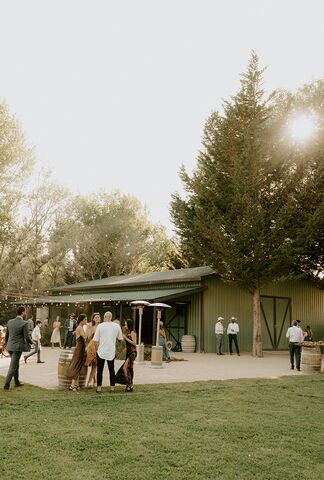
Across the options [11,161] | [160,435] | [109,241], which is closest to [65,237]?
[109,241]

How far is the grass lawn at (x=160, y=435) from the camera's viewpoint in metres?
5.10

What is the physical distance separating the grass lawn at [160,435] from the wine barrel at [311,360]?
5.21 meters

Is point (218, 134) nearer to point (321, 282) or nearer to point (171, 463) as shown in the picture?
point (321, 282)

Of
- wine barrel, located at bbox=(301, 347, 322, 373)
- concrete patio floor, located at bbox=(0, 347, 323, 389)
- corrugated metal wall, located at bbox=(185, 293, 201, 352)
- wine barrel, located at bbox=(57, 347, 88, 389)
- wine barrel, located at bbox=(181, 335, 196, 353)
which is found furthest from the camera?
corrugated metal wall, located at bbox=(185, 293, 201, 352)

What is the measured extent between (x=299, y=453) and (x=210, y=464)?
4.18 feet

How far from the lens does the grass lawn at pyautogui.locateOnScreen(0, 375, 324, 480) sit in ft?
16.7

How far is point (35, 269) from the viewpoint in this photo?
43.1m

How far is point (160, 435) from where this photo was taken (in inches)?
253

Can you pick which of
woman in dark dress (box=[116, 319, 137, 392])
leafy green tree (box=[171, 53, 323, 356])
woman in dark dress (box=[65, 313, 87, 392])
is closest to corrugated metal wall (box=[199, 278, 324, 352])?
leafy green tree (box=[171, 53, 323, 356])

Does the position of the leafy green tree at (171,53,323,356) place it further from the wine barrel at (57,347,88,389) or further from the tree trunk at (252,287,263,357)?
the wine barrel at (57,347,88,389)

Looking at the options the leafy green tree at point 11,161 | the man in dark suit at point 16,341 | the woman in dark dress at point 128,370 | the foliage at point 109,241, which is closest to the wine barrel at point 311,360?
the woman in dark dress at point 128,370

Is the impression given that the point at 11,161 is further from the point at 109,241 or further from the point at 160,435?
the point at 160,435

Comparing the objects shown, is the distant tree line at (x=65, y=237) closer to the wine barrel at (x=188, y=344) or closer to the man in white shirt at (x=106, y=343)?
the wine barrel at (x=188, y=344)

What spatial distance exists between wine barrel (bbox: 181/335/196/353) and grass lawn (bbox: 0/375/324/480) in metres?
13.4
